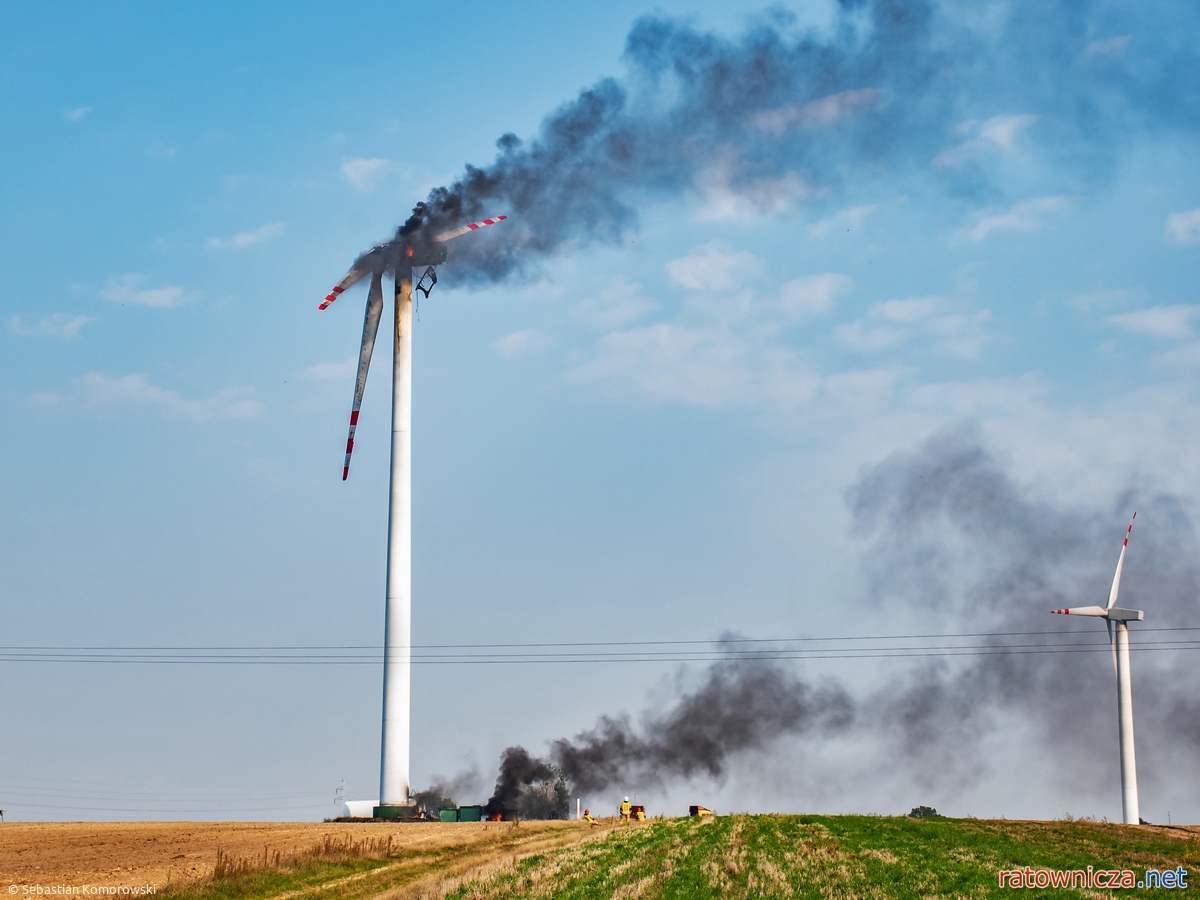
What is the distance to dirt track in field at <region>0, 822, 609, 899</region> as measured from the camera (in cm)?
5169

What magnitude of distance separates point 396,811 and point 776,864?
156 ft

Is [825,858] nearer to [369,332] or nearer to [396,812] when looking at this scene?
[396,812]

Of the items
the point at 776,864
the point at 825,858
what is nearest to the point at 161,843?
the point at 776,864

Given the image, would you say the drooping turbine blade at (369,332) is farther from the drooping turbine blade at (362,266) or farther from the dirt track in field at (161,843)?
the dirt track in field at (161,843)

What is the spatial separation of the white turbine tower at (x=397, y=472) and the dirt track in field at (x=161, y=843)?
9.70 m

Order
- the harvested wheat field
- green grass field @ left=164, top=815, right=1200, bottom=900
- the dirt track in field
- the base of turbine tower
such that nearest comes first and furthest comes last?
green grass field @ left=164, top=815, right=1200, bottom=900 → the harvested wheat field → the dirt track in field → the base of turbine tower

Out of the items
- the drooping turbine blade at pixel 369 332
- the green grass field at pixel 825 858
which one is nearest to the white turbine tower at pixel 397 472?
the drooping turbine blade at pixel 369 332

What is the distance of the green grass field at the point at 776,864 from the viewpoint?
4469 cm

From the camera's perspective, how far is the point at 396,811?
9212cm

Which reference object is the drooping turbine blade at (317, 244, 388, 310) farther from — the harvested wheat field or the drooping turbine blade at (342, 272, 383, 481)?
Answer: the harvested wheat field

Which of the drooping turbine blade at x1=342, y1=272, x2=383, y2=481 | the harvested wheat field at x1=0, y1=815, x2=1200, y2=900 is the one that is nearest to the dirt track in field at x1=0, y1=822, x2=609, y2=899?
the harvested wheat field at x1=0, y1=815, x2=1200, y2=900

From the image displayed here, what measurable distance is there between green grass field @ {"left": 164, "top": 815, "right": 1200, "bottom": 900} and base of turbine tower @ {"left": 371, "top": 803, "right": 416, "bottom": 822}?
85.6 ft

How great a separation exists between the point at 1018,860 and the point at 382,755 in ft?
179

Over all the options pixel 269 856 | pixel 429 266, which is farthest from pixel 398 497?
pixel 269 856
